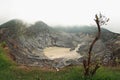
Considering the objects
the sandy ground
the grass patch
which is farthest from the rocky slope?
the grass patch

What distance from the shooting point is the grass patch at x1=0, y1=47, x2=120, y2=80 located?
38.1m

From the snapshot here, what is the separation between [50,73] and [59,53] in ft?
28.0

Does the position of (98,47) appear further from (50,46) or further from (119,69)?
(119,69)

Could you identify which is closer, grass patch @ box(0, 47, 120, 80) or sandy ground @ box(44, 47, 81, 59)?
grass patch @ box(0, 47, 120, 80)

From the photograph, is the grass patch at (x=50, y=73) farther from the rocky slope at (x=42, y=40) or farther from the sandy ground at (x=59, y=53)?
the sandy ground at (x=59, y=53)

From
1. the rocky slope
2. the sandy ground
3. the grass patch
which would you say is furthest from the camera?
the sandy ground

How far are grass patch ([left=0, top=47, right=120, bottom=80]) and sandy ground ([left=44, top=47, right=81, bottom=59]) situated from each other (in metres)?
5.97

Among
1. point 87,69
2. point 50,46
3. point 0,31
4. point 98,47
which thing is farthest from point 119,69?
point 0,31

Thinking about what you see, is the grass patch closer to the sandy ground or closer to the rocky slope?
the rocky slope

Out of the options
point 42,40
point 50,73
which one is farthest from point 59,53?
point 50,73

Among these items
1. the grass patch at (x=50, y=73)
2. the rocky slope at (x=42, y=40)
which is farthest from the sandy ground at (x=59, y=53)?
the grass patch at (x=50, y=73)

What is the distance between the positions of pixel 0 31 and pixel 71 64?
1248cm

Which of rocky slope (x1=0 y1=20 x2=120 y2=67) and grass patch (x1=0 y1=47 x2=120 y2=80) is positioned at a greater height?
rocky slope (x1=0 y1=20 x2=120 y2=67)

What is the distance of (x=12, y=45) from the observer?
4819 centimetres
